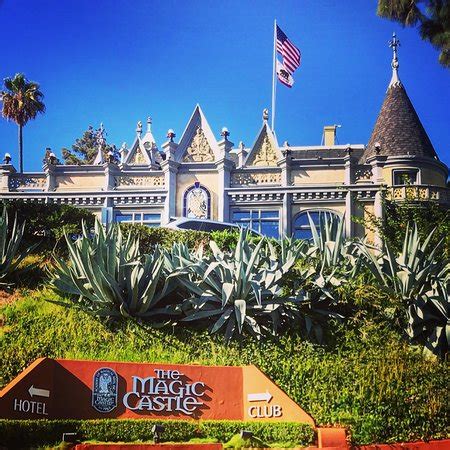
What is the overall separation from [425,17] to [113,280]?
1603 centimetres

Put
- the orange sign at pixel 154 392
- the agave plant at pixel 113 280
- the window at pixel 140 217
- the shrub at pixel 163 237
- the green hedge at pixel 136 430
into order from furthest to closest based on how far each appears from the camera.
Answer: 1. the window at pixel 140 217
2. the shrub at pixel 163 237
3. the agave plant at pixel 113 280
4. the orange sign at pixel 154 392
5. the green hedge at pixel 136 430

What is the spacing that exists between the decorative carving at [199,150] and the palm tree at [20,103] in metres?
15.0

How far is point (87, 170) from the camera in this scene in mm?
33062

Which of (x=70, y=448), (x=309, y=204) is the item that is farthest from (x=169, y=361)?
(x=309, y=204)

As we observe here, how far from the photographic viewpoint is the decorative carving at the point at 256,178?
32188 millimetres

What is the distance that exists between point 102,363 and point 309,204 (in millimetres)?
19460

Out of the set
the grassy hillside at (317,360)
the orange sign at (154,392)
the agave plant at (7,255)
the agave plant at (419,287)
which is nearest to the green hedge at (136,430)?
the orange sign at (154,392)

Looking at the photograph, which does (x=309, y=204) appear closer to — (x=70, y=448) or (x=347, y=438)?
(x=347, y=438)

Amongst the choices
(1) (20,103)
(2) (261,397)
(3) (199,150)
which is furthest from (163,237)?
(1) (20,103)

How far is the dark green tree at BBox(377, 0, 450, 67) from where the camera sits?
24438mm

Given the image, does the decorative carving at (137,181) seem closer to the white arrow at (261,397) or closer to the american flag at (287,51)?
the american flag at (287,51)

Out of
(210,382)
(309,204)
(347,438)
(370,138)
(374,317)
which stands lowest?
(347,438)

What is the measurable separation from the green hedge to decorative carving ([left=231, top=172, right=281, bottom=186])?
20.4m

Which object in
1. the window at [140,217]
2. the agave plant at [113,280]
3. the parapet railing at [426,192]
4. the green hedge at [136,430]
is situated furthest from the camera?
the window at [140,217]
